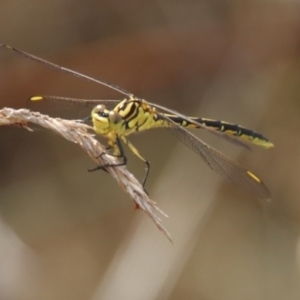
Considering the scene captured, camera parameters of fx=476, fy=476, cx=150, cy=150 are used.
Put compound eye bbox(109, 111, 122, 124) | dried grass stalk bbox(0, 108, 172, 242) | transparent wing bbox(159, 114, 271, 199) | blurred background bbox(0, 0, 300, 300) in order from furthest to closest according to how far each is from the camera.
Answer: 1. blurred background bbox(0, 0, 300, 300)
2. transparent wing bbox(159, 114, 271, 199)
3. compound eye bbox(109, 111, 122, 124)
4. dried grass stalk bbox(0, 108, 172, 242)

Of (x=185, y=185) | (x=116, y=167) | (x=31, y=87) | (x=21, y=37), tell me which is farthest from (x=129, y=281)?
(x=21, y=37)

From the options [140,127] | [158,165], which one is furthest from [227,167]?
[158,165]

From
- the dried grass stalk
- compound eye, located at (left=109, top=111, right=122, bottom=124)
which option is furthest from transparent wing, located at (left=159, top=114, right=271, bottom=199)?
the dried grass stalk

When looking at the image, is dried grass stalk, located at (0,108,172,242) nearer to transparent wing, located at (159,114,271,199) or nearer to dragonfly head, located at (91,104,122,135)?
dragonfly head, located at (91,104,122,135)

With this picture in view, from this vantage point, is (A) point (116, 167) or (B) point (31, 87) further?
Result: (B) point (31, 87)

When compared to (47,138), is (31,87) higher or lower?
higher

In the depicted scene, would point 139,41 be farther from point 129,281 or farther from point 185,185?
point 129,281
